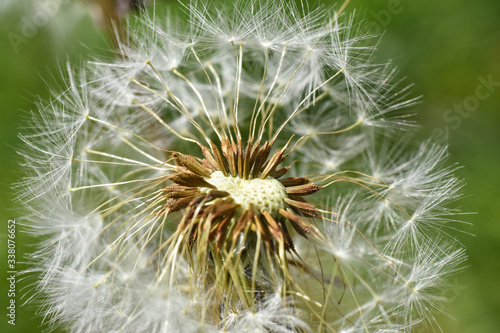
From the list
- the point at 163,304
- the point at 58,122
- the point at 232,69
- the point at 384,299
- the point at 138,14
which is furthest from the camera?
the point at 232,69

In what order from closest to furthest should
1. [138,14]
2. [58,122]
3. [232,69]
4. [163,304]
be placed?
[163,304] → [58,122] → [138,14] → [232,69]

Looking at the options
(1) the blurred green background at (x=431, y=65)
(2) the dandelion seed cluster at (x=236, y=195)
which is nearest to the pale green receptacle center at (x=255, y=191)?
(2) the dandelion seed cluster at (x=236, y=195)

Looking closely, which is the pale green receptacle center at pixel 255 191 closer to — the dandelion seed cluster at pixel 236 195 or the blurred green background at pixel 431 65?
the dandelion seed cluster at pixel 236 195

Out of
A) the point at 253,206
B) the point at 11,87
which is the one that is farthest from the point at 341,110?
the point at 11,87

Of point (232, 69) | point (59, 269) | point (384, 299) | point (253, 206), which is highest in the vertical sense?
point (232, 69)

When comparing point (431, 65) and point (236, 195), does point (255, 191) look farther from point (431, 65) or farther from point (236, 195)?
point (431, 65)

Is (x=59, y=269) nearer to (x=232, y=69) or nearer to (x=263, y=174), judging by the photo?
(x=263, y=174)
